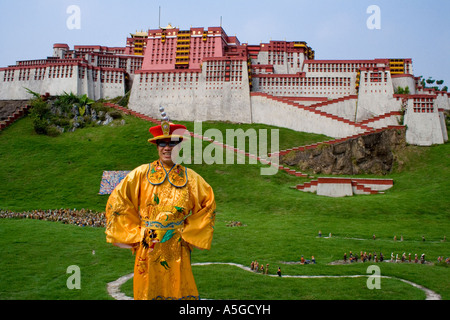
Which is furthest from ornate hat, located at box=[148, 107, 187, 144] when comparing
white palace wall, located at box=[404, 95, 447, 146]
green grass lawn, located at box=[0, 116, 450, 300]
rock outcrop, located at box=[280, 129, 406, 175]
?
white palace wall, located at box=[404, 95, 447, 146]

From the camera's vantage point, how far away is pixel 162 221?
10.6 m

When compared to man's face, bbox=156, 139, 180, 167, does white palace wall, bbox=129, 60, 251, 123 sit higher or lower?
higher

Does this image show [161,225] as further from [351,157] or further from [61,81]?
[61,81]

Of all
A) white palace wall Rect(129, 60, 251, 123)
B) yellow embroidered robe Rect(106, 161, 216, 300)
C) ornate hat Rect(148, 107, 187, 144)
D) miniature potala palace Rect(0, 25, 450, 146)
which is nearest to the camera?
yellow embroidered robe Rect(106, 161, 216, 300)

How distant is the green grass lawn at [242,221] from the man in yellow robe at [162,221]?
575 centimetres

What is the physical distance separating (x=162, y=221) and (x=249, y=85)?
52631mm

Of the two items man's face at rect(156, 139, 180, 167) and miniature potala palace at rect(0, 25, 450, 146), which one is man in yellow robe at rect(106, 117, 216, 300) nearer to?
man's face at rect(156, 139, 180, 167)

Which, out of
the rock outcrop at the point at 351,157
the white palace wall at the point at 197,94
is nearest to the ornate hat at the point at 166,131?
the rock outcrop at the point at 351,157

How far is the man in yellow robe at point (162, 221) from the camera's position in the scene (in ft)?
34.0

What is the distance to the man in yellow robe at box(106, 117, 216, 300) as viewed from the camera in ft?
34.0

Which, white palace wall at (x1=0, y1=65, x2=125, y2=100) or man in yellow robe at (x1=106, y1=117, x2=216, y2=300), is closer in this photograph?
man in yellow robe at (x1=106, y1=117, x2=216, y2=300)

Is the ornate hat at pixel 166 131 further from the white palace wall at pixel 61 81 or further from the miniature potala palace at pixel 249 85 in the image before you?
the white palace wall at pixel 61 81

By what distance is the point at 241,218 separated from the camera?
32750mm

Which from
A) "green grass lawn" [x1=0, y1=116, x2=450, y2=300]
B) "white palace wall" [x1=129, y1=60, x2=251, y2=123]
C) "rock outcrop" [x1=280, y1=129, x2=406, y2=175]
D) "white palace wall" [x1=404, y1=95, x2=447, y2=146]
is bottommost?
"green grass lawn" [x1=0, y1=116, x2=450, y2=300]
